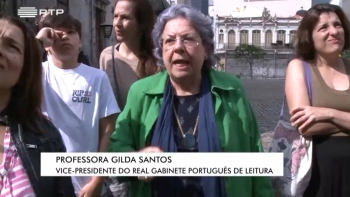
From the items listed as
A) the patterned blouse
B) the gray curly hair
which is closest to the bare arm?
the gray curly hair

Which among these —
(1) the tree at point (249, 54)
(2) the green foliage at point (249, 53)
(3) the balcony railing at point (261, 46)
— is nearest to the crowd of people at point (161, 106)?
(1) the tree at point (249, 54)

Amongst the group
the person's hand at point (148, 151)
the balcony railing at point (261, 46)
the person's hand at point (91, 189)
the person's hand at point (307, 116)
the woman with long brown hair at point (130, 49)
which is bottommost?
the balcony railing at point (261, 46)

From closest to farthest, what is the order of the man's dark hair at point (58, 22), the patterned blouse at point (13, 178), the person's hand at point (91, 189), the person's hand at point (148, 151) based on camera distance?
the patterned blouse at point (13, 178) → the person's hand at point (148, 151) → the person's hand at point (91, 189) → the man's dark hair at point (58, 22)

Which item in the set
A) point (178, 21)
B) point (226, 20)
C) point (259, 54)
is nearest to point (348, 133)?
point (178, 21)

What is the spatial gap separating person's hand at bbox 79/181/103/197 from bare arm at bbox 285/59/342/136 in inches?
36.2

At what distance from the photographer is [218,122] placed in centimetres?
239

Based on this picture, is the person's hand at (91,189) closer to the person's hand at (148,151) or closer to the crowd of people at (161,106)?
the crowd of people at (161,106)

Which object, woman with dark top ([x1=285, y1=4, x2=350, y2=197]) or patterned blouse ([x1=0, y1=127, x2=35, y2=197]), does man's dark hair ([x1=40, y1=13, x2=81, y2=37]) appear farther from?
patterned blouse ([x1=0, y1=127, x2=35, y2=197])

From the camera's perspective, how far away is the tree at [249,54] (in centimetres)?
7381

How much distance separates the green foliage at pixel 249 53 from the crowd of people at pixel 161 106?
7132cm

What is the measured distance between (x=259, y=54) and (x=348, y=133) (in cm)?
7224

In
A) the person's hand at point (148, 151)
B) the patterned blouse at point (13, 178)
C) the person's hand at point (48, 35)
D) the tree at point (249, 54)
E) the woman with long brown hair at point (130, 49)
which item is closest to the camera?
the patterned blouse at point (13, 178)

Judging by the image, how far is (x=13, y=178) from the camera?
181 centimetres

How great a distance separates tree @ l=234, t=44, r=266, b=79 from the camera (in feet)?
242
